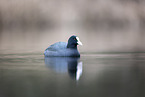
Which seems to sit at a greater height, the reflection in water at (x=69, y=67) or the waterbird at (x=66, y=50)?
the waterbird at (x=66, y=50)

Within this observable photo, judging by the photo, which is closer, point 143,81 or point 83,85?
point 83,85

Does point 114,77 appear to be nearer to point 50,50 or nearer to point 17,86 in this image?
point 17,86

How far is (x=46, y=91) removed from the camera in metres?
4.56

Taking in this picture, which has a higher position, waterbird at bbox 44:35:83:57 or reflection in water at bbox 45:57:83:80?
waterbird at bbox 44:35:83:57

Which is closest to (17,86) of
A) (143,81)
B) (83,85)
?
(83,85)

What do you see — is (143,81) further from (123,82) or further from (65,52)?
(65,52)

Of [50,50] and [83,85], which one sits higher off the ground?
[50,50]

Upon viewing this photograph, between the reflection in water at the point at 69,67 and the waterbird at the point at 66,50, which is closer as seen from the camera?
the reflection in water at the point at 69,67

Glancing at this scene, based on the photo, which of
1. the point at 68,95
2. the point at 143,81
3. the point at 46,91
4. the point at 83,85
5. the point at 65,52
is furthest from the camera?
the point at 65,52

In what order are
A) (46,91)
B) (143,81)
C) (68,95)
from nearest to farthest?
1. (68,95)
2. (46,91)
3. (143,81)

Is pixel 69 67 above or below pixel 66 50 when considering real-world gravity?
below

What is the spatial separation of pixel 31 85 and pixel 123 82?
5.91 ft

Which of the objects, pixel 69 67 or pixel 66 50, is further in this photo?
pixel 66 50

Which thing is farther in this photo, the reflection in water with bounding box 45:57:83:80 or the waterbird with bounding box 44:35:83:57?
the waterbird with bounding box 44:35:83:57
